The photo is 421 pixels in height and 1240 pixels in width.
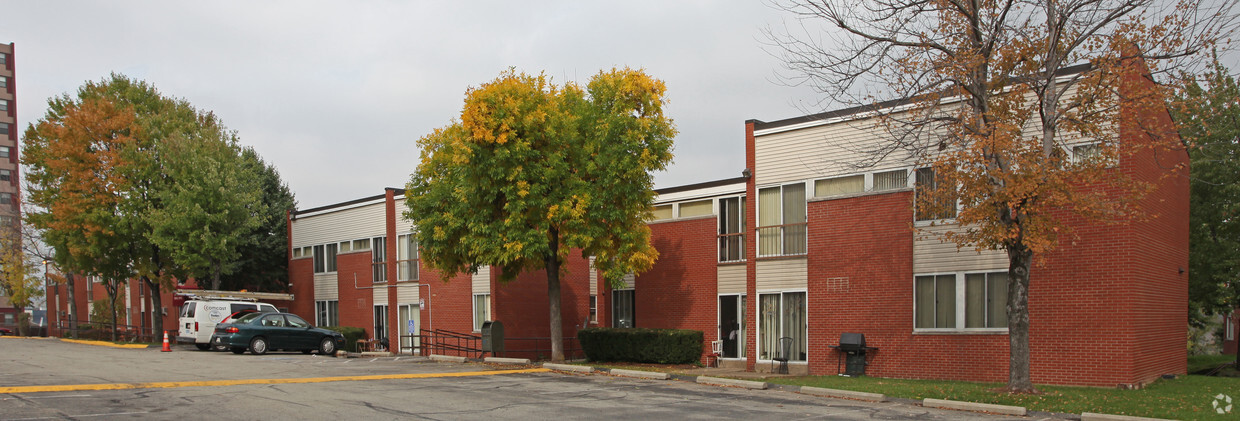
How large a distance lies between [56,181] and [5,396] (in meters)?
28.6

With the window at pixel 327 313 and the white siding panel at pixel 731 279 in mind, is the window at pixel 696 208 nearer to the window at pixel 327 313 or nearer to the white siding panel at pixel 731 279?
the white siding panel at pixel 731 279

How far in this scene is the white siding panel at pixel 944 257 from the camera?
18484 millimetres

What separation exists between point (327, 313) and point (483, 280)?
12.5 metres

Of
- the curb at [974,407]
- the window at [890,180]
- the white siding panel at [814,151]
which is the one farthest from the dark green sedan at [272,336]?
the curb at [974,407]

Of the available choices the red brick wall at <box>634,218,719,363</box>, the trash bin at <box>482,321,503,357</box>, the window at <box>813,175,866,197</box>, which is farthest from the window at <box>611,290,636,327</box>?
the window at <box>813,175,866,197</box>

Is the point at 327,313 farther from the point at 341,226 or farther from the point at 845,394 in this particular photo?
the point at 845,394

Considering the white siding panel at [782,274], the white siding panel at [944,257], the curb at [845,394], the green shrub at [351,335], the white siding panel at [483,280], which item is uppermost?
the white siding panel at [944,257]

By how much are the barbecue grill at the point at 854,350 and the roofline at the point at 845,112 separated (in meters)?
5.02

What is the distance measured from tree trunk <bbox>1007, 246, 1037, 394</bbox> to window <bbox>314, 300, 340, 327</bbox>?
1160 inches

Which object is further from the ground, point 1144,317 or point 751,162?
point 751,162

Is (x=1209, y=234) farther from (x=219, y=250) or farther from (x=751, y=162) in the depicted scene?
(x=219, y=250)

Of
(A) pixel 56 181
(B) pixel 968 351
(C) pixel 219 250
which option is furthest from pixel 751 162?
(A) pixel 56 181

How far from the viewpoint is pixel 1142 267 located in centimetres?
1733

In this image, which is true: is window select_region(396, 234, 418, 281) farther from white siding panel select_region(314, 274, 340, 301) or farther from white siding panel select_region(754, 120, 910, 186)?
white siding panel select_region(754, 120, 910, 186)
